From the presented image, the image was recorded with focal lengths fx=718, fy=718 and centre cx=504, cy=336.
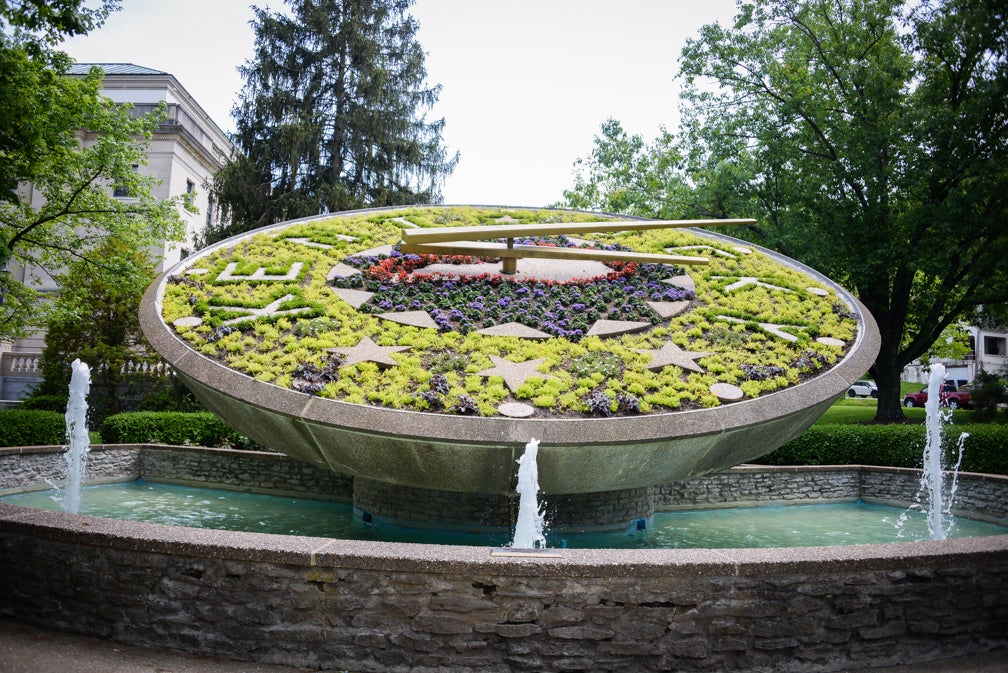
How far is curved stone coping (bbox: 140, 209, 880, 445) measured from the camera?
5.98m

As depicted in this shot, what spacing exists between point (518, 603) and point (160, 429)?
1191cm

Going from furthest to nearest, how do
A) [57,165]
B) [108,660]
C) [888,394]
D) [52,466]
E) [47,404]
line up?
[888,394] < [47,404] < [57,165] < [52,466] < [108,660]

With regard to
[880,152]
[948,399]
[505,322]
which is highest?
[880,152]

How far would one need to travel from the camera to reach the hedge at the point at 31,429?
13.1 m

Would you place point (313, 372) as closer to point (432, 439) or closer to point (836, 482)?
point (432, 439)

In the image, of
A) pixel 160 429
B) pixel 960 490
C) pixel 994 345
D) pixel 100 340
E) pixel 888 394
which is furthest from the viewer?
pixel 994 345

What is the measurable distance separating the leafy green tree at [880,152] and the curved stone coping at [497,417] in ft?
38.1

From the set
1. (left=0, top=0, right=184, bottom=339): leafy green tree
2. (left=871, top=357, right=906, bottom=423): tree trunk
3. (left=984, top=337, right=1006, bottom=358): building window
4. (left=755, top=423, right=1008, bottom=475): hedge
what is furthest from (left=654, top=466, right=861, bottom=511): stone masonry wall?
(left=984, top=337, right=1006, bottom=358): building window

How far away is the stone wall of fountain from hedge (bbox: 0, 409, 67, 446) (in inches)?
416

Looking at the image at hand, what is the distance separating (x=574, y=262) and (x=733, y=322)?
2995 millimetres

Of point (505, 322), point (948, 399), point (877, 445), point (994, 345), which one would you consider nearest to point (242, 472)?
point (505, 322)

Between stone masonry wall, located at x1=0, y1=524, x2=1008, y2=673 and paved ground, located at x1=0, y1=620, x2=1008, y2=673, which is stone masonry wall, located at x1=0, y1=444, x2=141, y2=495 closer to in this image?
paved ground, located at x1=0, y1=620, x2=1008, y2=673

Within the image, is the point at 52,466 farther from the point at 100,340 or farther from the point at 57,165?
the point at 100,340

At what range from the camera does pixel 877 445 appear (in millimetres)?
13281
